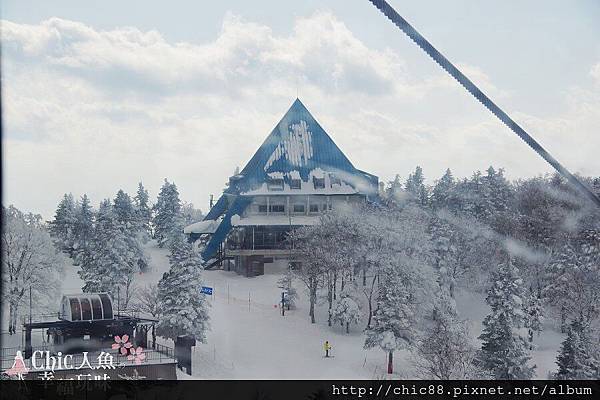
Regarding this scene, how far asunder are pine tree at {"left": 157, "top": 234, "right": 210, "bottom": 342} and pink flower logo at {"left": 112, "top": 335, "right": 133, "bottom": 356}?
2.03 metres

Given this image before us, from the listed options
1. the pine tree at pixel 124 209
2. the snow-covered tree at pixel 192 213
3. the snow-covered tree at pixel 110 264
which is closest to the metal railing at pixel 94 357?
the snow-covered tree at pixel 110 264

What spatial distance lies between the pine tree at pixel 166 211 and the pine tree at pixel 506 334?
16.7 metres

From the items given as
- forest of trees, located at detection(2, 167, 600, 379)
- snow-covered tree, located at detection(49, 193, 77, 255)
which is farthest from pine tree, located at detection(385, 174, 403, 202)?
snow-covered tree, located at detection(49, 193, 77, 255)

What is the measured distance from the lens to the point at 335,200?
26.8 meters

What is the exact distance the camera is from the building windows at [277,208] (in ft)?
87.3

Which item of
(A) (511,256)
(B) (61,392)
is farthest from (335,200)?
(B) (61,392)

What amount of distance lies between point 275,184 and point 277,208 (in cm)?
102

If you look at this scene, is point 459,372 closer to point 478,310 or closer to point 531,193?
point 478,310

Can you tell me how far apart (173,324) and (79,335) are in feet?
9.91

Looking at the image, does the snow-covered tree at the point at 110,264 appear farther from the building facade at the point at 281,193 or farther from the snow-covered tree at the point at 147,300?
the building facade at the point at 281,193

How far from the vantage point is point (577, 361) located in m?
15.0

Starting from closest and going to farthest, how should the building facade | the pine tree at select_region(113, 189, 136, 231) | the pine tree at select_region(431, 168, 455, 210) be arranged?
1. the pine tree at select_region(113, 189, 136, 231)
2. the building facade
3. the pine tree at select_region(431, 168, 455, 210)

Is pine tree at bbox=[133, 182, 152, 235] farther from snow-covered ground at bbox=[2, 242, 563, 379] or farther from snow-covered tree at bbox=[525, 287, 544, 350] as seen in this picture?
snow-covered tree at bbox=[525, 287, 544, 350]

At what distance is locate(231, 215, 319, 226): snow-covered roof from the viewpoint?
25.7m
